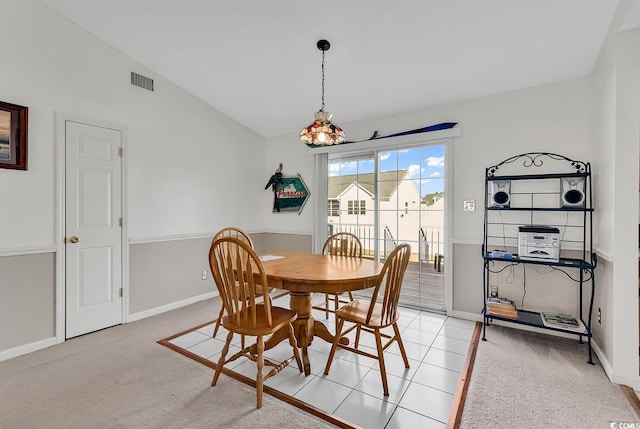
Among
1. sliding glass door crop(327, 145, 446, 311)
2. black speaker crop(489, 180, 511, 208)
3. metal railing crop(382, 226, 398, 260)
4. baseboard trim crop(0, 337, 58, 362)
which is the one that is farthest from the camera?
metal railing crop(382, 226, 398, 260)

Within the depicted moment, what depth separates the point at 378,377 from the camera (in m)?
2.12

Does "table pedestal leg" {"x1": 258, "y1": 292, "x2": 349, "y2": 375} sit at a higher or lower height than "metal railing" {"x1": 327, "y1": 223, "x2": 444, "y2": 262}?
lower

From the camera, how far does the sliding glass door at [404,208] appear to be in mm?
3508

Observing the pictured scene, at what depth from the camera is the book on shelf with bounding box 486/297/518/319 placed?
2.71 metres

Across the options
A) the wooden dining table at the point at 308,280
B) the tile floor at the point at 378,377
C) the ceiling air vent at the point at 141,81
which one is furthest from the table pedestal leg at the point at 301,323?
the ceiling air vent at the point at 141,81

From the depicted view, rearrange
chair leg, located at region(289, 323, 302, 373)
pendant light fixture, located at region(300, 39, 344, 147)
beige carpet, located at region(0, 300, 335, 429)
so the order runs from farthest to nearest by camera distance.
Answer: pendant light fixture, located at region(300, 39, 344, 147) < chair leg, located at region(289, 323, 302, 373) < beige carpet, located at region(0, 300, 335, 429)

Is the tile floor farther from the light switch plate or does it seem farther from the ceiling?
the ceiling

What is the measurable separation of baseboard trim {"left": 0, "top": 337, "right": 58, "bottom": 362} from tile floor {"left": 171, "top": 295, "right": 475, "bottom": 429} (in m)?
1.08

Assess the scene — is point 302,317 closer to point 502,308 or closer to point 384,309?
point 384,309

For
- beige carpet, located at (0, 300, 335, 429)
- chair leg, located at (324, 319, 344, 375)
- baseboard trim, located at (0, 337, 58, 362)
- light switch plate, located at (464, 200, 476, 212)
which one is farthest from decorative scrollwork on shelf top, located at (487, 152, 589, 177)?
baseboard trim, located at (0, 337, 58, 362)

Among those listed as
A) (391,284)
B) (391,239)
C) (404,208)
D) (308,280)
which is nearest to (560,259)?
(404,208)

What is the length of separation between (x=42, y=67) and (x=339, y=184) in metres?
3.33

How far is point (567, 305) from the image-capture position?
9.09ft

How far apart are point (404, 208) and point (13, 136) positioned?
3880 mm
